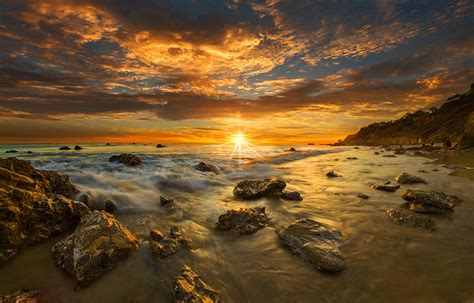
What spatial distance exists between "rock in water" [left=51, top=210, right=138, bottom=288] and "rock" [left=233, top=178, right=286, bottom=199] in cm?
454

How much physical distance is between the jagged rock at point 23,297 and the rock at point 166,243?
165 centimetres

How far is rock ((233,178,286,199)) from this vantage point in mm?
8102

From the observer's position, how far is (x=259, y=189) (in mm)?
8188

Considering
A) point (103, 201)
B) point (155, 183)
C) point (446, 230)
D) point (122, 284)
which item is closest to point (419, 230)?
point (446, 230)

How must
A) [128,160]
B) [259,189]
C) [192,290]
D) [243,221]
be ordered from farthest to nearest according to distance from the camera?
[128,160], [259,189], [243,221], [192,290]

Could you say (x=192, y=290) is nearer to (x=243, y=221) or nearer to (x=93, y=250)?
(x=93, y=250)

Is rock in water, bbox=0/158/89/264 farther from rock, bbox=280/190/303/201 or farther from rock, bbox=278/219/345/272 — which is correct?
rock, bbox=280/190/303/201

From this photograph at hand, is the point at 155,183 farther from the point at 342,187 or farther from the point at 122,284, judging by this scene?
the point at 342,187

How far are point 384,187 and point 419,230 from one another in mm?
4044

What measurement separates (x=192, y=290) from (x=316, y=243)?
2489 millimetres

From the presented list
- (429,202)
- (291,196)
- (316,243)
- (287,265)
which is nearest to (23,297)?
(287,265)

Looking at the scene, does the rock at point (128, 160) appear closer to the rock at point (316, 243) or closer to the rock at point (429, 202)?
the rock at point (316, 243)

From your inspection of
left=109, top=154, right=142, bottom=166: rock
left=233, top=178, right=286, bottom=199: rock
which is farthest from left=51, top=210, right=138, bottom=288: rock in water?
left=109, top=154, right=142, bottom=166: rock

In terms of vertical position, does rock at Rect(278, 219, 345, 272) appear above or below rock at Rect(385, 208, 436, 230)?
below
